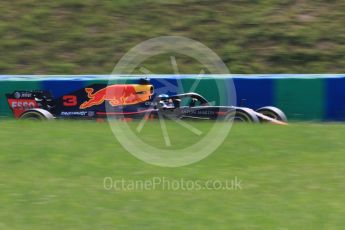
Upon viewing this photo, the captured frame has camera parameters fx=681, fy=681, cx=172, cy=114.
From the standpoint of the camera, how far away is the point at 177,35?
45.6ft

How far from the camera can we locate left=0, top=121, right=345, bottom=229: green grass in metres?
5.08

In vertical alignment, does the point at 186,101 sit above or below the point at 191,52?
below

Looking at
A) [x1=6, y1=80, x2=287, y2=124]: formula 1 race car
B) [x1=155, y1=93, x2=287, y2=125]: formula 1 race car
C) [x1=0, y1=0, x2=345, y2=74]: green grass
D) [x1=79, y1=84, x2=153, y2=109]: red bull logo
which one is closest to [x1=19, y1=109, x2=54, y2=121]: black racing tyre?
[x1=6, y1=80, x2=287, y2=124]: formula 1 race car

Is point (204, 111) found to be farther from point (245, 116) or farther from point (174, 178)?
point (174, 178)

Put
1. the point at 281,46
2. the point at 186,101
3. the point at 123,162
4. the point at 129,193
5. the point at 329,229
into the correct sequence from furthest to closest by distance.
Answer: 1. the point at 281,46
2. the point at 186,101
3. the point at 123,162
4. the point at 129,193
5. the point at 329,229

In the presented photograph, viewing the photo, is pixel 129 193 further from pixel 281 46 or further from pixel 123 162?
pixel 281 46

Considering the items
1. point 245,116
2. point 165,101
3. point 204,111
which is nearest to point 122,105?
point 165,101

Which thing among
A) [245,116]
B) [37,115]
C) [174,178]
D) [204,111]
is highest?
[37,115]

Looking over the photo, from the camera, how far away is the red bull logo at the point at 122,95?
10.5 m

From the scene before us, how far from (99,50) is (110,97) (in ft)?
11.0

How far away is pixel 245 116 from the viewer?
388 inches

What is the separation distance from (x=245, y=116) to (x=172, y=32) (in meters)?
4.58

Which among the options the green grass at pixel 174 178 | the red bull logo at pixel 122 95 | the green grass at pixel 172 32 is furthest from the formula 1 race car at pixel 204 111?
the green grass at pixel 172 32

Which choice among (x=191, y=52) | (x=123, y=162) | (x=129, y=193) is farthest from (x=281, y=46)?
(x=129, y=193)
